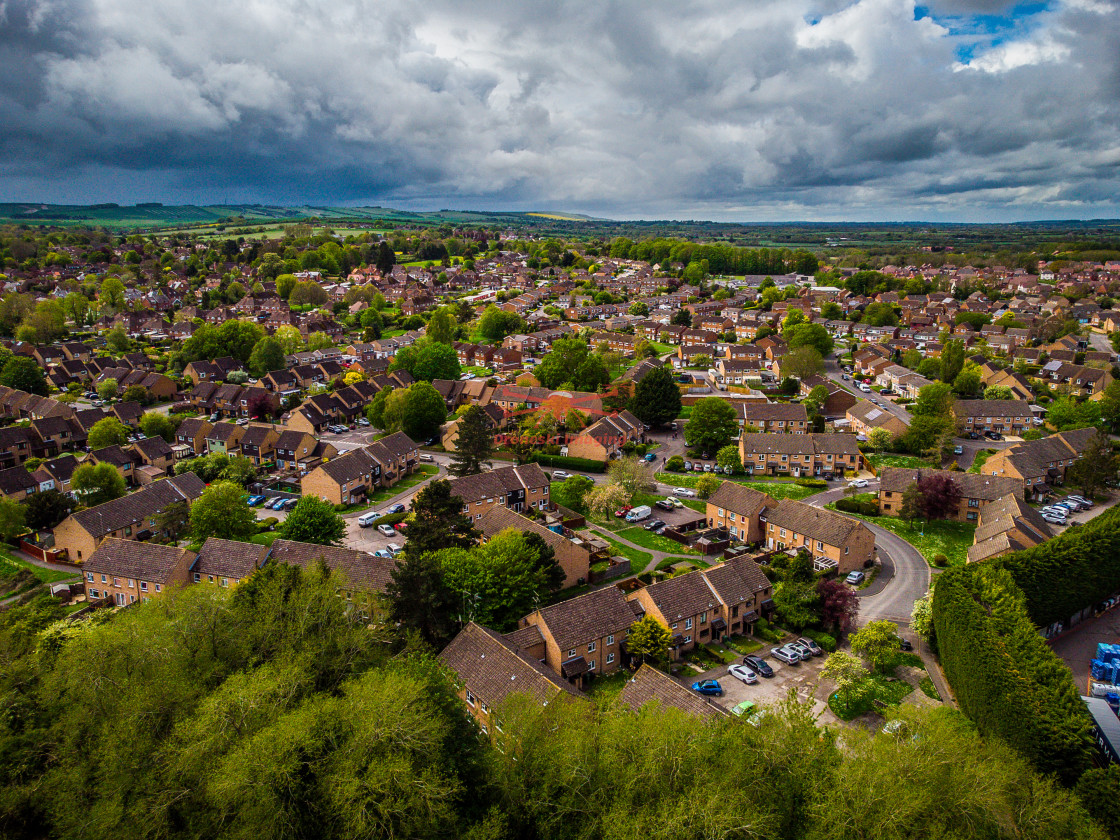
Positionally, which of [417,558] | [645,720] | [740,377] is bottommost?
[740,377]

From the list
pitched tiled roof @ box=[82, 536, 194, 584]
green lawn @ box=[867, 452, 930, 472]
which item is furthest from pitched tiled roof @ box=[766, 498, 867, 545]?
pitched tiled roof @ box=[82, 536, 194, 584]

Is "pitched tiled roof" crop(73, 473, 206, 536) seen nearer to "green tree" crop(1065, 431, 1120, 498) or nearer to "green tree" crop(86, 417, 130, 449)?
"green tree" crop(86, 417, 130, 449)

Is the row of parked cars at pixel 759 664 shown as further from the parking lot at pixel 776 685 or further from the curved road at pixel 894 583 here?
the curved road at pixel 894 583

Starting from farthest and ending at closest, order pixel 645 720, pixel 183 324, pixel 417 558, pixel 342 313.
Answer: pixel 342 313 < pixel 183 324 < pixel 417 558 < pixel 645 720

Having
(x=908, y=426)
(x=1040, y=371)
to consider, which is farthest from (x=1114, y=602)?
(x=1040, y=371)

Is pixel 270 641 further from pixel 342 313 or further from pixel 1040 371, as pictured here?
pixel 342 313

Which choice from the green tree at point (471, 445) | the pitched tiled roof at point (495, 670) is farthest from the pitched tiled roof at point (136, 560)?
the green tree at point (471, 445)

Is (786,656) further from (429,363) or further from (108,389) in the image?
(108,389)
